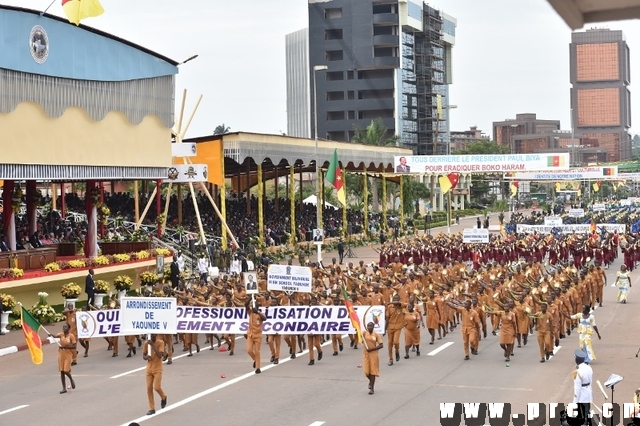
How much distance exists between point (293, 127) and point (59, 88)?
85300 mm

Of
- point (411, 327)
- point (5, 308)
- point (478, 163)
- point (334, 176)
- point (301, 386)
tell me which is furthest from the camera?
point (478, 163)

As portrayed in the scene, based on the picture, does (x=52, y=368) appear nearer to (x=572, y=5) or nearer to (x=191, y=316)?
(x=191, y=316)

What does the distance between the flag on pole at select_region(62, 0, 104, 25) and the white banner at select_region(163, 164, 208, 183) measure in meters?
11.5

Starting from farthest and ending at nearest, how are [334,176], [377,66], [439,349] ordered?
[377,66] → [334,176] → [439,349]

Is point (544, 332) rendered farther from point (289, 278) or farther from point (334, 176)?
point (334, 176)

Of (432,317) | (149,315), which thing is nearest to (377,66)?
(432,317)

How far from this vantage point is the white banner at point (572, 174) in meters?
70.8

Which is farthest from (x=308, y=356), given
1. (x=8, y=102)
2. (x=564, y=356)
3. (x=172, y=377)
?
(x=8, y=102)

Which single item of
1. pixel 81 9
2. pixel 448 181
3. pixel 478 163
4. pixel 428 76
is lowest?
pixel 448 181

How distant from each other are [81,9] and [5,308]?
343 inches

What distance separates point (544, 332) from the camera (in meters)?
19.3

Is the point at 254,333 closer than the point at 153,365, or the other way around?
the point at 153,365

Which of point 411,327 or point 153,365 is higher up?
point 153,365

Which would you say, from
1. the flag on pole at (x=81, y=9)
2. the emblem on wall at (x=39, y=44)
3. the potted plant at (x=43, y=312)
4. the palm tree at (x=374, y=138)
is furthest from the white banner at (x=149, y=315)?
the palm tree at (x=374, y=138)
